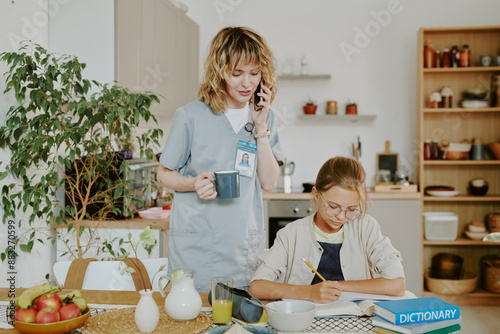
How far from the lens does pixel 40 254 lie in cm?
288

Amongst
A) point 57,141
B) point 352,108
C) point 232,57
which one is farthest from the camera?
point 352,108

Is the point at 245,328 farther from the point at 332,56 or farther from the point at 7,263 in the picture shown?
the point at 332,56

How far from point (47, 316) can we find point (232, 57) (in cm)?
96

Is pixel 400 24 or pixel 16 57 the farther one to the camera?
pixel 400 24

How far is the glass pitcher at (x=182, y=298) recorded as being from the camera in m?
1.32

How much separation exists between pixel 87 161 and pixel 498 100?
3107 millimetres

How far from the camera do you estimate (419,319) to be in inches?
50.5

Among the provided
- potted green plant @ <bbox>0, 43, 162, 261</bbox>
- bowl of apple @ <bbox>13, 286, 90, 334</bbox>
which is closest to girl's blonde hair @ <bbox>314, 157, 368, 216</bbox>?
bowl of apple @ <bbox>13, 286, 90, 334</bbox>

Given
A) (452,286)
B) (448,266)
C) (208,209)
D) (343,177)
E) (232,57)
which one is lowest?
(452,286)

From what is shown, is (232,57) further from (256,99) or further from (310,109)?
(310,109)

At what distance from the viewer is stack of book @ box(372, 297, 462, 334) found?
127cm

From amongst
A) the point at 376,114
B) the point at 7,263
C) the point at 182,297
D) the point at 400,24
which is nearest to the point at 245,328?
the point at 182,297

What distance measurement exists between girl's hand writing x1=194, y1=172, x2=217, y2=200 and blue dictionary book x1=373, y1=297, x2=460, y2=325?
2.10 feet

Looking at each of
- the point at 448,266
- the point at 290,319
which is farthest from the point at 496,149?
the point at 290,319
